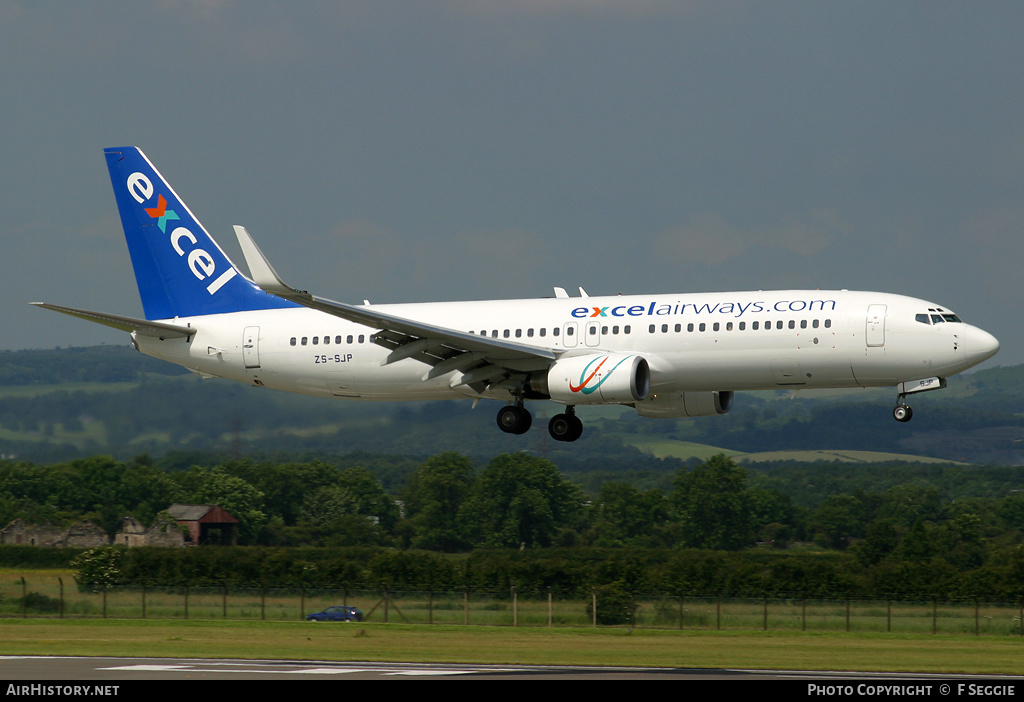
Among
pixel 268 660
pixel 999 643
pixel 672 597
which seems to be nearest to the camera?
pixel 268 660

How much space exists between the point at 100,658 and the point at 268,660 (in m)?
4.98

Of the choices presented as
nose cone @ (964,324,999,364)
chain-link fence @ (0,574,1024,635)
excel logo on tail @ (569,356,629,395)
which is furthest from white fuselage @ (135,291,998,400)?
chain-link fence @ (0,574,1024,635)

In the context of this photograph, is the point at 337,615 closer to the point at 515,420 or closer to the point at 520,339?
the point at 515,420

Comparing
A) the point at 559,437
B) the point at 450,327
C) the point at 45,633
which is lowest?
the point at 45,633

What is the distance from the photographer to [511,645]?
A: 4469cm

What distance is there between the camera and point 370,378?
1715 inches

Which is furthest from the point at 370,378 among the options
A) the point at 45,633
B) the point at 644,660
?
the point at 45,633

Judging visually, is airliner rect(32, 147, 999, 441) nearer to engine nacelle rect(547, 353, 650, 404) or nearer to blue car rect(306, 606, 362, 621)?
engine nacelle rect(547, 353, 650, 404)

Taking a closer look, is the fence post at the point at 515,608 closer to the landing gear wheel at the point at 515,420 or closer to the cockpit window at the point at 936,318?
the landing gear wheel at the point at 515,420

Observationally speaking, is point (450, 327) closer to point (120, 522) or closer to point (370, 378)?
point (370, 378)

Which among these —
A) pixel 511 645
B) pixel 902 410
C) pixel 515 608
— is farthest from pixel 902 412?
pixel 515 608

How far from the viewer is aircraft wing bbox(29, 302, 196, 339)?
1636 inches

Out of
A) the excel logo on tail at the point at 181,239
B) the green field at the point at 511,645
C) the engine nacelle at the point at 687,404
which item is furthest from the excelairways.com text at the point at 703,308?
the excel logo on tail at the point at 181,239

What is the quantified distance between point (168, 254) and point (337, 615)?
18188 millimetres
